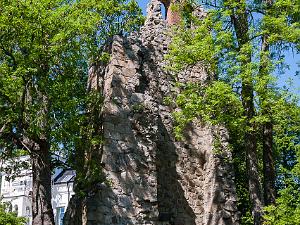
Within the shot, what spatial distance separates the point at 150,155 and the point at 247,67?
3356mm

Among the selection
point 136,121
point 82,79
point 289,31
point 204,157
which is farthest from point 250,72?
point 82,79

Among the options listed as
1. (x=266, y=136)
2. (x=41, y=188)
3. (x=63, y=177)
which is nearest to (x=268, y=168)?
(x=266, y=136)

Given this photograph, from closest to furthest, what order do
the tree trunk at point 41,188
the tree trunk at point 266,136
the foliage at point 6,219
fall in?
the tree trunk at point 266,136
the tree trunk at point 41,188
the foliage at point 6,219

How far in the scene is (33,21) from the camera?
1302 centimetres

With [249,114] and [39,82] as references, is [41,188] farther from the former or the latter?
[249,114]

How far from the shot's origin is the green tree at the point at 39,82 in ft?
41.8

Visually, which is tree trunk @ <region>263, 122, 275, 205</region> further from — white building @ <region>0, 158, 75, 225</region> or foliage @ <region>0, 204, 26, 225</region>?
white building @ <region>0, 158, 75, 225</region>

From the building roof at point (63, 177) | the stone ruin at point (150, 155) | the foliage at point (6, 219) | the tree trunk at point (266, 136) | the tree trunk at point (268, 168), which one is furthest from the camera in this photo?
the building roof at point (63, 177)

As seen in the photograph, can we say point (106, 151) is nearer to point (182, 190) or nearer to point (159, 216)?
point (159, 216)

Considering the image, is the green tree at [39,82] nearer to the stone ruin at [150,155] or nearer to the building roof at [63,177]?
the stone ruin at [150,155]

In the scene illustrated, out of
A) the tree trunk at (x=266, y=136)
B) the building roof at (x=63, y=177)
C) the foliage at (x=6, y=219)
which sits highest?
the building roof at (x=63, y=177)

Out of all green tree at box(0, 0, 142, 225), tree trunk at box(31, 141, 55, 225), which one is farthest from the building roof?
tree trunk at box(31, 141, 55, 225)

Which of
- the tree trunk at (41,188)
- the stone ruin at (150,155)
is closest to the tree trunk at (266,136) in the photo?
the stone ruin at (150,155)

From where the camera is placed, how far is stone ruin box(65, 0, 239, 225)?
12875mm
